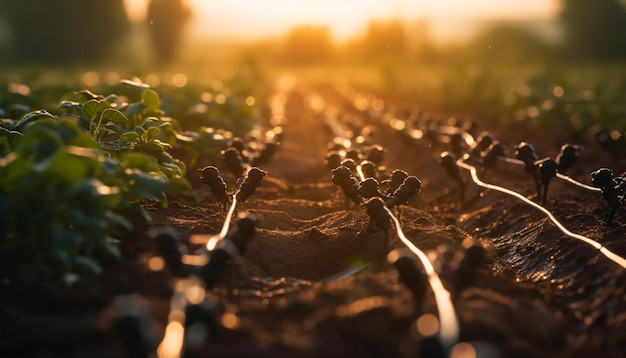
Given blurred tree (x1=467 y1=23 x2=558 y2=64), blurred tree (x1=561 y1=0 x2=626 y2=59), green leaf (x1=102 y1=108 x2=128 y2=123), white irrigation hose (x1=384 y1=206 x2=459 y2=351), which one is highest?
green leaf (x1=102 y1=108 x2=128 y2=123)

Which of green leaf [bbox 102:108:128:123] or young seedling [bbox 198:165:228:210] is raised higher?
green leaf [bbox 102:108:128:123]

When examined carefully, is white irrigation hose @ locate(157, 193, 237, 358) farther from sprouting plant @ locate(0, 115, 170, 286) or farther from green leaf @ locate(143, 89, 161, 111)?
green leaf @ locate(143, 89, 161, 111)

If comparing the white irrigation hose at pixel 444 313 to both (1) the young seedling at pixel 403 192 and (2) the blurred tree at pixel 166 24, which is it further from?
(2) the blurred tree at pixel 166 24

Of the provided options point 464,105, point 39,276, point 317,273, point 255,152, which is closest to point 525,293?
point 317,273

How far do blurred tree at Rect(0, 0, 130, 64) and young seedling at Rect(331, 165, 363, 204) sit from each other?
5830cm

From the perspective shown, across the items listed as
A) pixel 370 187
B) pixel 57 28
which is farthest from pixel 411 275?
pixel 57 28

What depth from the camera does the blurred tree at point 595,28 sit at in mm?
63281

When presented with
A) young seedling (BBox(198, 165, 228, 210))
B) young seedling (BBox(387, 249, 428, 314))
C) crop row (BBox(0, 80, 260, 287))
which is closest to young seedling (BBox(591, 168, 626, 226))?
young seedling (BBox(387, 249, 428, 314))

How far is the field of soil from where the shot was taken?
13.0ft

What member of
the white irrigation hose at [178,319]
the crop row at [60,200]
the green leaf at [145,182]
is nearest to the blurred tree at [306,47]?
the crop row at [60,200]

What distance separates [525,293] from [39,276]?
3300 millimetres

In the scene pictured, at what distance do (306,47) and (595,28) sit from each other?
4205 centimetres

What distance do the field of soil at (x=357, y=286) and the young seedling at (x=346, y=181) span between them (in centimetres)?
18

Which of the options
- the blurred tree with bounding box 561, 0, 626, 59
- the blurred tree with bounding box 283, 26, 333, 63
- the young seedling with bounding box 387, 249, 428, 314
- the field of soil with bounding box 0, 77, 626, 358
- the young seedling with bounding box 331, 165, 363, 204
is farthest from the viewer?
the blurred tree with bounding box 283, 26, 333, 63
